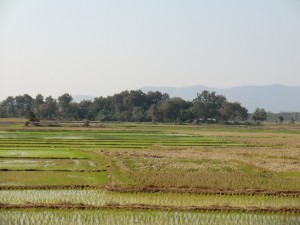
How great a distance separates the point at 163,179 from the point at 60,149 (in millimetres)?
15047

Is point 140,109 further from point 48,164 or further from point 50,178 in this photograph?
point 50,178

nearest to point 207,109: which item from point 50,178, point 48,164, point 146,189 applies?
point 48,164

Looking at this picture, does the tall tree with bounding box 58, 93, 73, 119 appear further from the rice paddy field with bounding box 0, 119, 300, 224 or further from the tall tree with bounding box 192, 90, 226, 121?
the rice paddy field with bounding box 0, 119, 300, 224

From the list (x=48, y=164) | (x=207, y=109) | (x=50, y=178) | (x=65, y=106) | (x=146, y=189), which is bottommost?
(x=146, y=189)

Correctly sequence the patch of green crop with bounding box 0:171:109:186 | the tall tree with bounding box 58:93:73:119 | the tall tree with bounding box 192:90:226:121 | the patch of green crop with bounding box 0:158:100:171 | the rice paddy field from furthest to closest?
the tall tree with bounding box 58:93:73:119 → the tall tree with bounding box 192:90:226:121 → the patch of green crop with bounding box 0:158:100:171 → the patch of green crop with bounding box 0:171:109:186 → the rice paddy field

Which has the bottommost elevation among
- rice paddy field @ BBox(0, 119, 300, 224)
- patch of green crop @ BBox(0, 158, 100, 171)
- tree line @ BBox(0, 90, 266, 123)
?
rice paddy field @ BBox(0, 119, 300, 224)

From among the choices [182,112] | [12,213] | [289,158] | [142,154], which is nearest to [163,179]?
[12,213]

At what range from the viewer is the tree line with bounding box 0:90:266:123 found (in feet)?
372

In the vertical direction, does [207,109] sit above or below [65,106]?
below

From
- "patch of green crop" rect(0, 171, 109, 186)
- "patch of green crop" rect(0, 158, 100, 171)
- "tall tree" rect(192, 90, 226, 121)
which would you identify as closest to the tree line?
"tall tree" rect(192, 90, 226, 121)

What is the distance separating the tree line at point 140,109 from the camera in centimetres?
11350

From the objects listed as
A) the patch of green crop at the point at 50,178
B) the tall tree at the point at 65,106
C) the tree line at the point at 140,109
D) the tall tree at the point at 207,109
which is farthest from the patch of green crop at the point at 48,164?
the tall tree at the point at 65,106

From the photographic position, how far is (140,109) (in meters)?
119

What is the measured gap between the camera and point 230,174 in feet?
74.2
